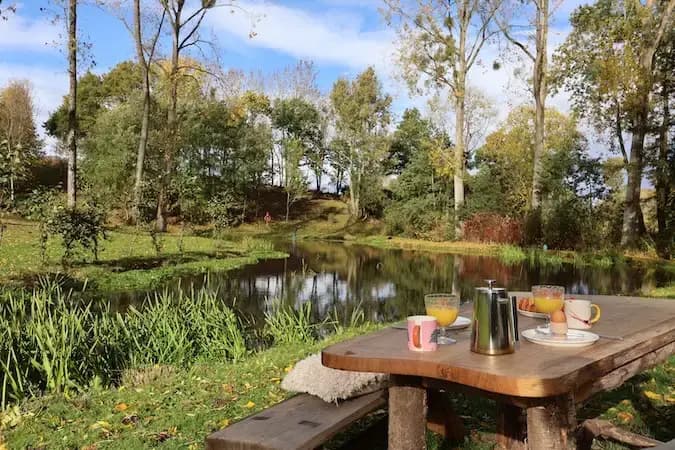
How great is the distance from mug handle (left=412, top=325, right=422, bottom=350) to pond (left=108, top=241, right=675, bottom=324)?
5155mm

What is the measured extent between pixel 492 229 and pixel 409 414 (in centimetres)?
A: 1725

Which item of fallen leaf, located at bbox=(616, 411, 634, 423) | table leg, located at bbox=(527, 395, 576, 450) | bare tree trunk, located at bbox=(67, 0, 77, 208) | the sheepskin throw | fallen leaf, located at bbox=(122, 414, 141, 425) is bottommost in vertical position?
fallen leaf, located at bbox=(122, 414, 141, 425)

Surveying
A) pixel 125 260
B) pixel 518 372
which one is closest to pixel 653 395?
pixel 518 372

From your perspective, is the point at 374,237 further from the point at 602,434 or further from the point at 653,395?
the point at 602,434

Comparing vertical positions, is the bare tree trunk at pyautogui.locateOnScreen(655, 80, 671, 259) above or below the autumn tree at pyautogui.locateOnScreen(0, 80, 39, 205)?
below

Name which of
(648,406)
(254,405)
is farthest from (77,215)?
(648,406)

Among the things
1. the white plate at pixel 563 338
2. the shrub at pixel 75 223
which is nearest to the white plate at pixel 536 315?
the white plate at pixel 563 338

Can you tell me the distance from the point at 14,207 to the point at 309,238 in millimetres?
15369

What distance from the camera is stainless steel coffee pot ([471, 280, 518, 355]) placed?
6.14 ft

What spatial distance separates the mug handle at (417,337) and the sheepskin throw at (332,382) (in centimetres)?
66

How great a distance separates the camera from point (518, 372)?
1670mm

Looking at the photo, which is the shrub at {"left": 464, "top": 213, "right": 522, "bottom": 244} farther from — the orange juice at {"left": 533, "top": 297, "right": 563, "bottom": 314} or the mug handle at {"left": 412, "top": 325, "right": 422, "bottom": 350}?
the mug handle at {"left": 412, "top": 325, "right": 422, "bottom": 350}

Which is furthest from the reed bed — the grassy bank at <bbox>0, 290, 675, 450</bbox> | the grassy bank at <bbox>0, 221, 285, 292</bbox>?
the grassy bank at <bbox>0, 221, 285, 292</bbox>

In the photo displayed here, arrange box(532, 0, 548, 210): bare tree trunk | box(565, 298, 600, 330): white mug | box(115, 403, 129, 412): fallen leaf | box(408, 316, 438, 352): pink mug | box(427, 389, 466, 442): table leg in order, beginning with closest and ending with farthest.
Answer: box(408, 316, 438, 352): pink mug
box(565, 298, 600, 330): white mug
box(427, 389, 466, 442): table leg
box(115, 403, 129, 412): fallen leaf
box(532, 0, 548, 210): bare tree trunk
